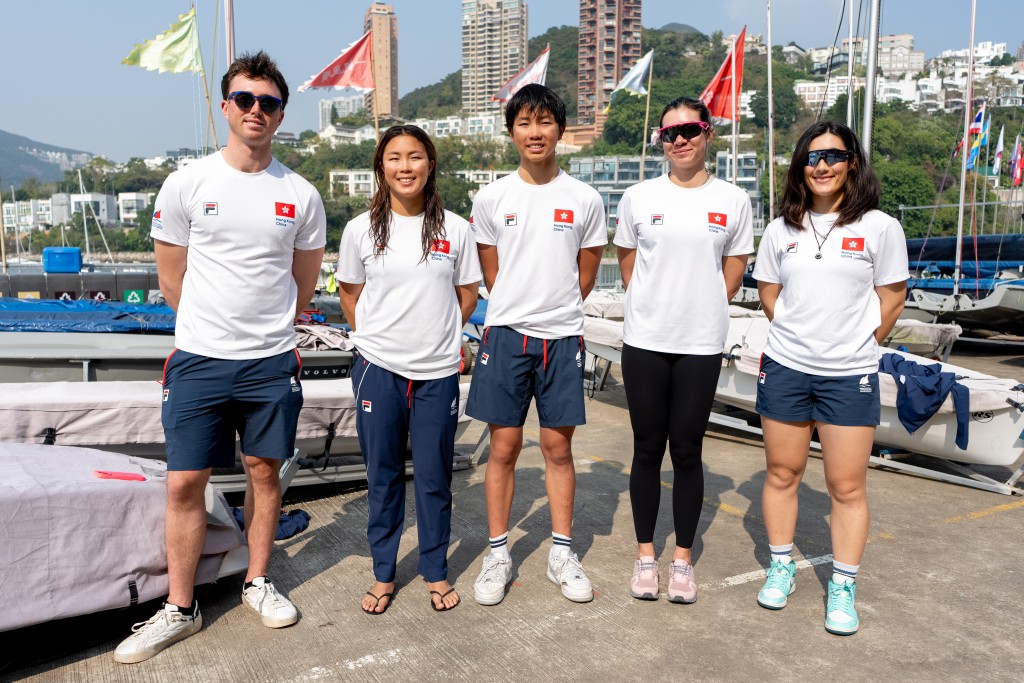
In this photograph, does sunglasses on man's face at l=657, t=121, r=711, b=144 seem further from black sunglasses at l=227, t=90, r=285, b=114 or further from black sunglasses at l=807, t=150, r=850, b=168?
black sunglasses at l=227, t=90, r=285, b=114

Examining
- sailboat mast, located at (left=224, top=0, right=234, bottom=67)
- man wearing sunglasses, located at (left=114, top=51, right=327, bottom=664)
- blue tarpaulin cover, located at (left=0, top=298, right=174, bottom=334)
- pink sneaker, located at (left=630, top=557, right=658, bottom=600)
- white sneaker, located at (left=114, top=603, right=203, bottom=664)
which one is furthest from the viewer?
sailboat mast, located at (left=224, top=0, right=234, bottom=67)

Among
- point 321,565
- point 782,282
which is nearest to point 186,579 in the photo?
point 321,565

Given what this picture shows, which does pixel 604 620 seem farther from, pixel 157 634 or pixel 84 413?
pixel 84 413

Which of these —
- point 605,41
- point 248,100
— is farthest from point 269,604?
point 605,41

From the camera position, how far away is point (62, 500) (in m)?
2.92

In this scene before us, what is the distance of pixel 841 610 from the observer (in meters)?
3.26

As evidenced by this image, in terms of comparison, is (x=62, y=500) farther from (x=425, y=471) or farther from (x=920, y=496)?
(x=920, y=496)

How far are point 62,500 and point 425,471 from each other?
1289mm

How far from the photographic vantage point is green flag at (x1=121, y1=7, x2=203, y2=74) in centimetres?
1020

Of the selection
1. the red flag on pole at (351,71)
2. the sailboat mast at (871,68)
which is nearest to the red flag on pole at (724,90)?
the sailboat mast at (871,68)

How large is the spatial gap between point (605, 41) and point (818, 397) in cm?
19278

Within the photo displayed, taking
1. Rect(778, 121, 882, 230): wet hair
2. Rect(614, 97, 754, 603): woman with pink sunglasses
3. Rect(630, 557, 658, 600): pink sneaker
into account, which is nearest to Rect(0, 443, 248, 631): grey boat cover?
Rect(630, 557, 658, 600): pink sneaker

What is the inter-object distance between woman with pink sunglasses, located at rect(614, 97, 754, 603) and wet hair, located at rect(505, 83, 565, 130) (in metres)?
0.42

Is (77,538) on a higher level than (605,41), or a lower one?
lower
